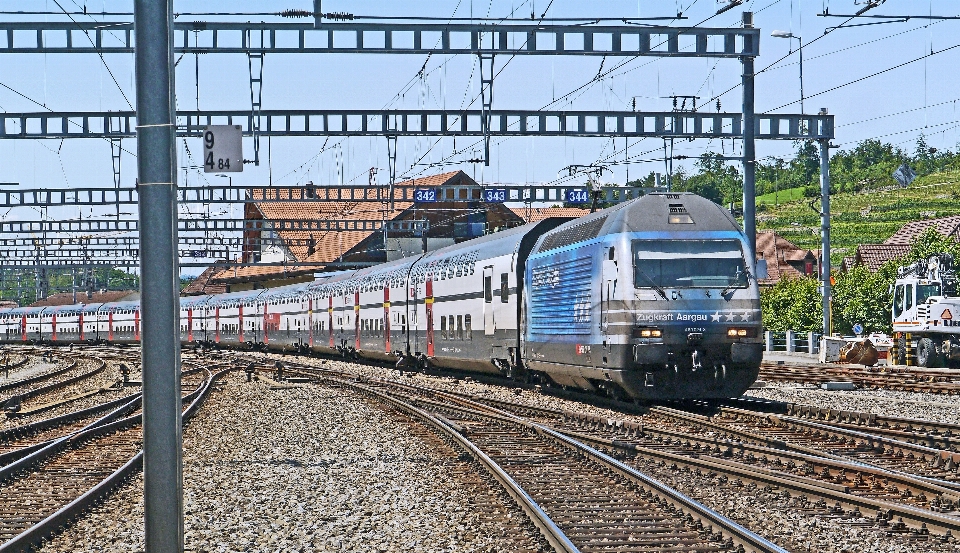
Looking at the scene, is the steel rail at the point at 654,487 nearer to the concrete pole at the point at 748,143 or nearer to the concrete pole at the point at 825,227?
the concrete pole at the point at 748,143

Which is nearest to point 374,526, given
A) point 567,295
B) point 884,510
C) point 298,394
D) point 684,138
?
point 884,510

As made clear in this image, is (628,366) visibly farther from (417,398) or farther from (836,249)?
(836,249)

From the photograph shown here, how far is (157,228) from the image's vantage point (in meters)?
6.35

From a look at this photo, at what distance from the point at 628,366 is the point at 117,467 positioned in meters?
7.21

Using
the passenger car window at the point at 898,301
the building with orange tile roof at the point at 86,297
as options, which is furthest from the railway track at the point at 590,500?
the building with orange tile roof at the point at 86,297

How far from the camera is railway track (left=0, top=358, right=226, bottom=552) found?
375 inches

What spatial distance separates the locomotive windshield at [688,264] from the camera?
56.3 feet

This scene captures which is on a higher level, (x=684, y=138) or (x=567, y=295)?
(x=684, y=138)

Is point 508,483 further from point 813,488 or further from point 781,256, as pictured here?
point 781,256

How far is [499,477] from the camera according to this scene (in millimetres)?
11211

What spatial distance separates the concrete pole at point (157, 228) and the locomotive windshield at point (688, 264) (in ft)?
37.2

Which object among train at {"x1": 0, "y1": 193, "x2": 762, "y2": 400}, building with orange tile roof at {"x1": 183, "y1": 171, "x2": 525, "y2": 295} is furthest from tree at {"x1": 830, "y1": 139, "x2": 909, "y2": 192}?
train at {"x1": 0, "y1": 193, "x2": 762, "y2": 400}

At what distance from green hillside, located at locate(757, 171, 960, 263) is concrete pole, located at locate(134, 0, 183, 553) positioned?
106 metres

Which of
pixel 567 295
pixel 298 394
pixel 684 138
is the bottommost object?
pixel 298 394
